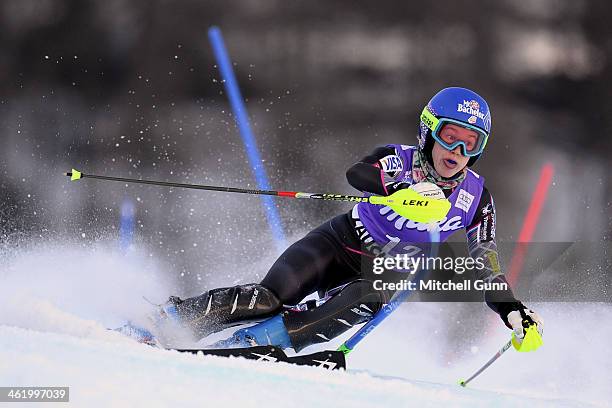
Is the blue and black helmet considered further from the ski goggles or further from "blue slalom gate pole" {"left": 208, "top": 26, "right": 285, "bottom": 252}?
"blue slalom gate pole" {"left": 208, "top": 26, "right": 285, "bottom": 252}

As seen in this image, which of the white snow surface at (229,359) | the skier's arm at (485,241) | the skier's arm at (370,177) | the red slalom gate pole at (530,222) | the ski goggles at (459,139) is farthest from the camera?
the red slalom gate pole at (530,222)

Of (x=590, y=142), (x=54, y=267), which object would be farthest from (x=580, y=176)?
(x=54, y=267)

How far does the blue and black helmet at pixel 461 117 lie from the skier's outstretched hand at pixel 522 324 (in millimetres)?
668

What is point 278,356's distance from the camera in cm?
278

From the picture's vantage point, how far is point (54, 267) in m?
4.74

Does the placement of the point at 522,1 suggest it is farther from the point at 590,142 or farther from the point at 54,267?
the point at 54,267

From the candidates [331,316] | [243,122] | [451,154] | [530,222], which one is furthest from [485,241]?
[243,122]

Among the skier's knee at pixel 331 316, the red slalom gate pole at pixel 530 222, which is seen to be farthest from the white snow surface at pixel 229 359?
the red slalom gate pole at pixel 530 222

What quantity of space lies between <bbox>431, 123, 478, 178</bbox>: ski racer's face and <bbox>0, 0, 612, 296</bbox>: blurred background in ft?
8.59

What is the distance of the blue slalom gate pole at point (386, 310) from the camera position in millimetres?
3064

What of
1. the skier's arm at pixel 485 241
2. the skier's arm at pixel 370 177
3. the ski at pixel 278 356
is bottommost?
the ski at pixel 278 356

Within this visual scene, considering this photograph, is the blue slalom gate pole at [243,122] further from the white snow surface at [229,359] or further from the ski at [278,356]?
the ski at [278,356]

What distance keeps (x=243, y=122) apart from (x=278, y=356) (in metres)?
3.49

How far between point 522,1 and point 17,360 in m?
5.60
